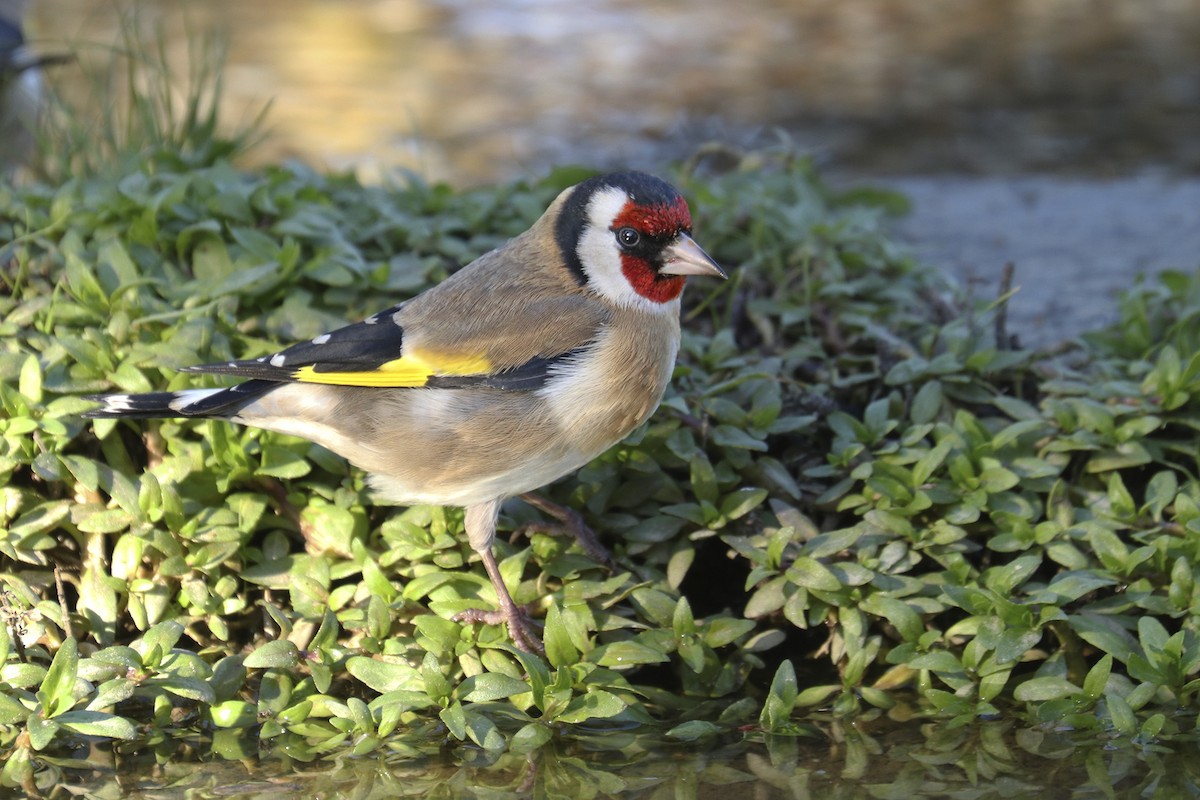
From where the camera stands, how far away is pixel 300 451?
3984 millimetres

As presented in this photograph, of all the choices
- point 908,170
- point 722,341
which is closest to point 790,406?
point 722,341

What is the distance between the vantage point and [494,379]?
3629mm

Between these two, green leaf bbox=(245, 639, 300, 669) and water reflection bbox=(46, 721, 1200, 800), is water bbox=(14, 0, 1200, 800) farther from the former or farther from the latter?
green leaf bbox=(245, 639, 300, 669)

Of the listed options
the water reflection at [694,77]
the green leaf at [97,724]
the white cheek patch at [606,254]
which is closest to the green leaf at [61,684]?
the green leaf at [97,724]

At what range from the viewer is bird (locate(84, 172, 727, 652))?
3604 mm

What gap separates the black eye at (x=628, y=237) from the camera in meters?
3.77

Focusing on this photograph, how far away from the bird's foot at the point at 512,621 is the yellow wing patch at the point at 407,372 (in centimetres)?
64

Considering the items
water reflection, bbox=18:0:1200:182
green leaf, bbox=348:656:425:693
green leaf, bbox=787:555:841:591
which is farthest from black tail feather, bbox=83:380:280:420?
water reflection, bbox=18:0:1200:182

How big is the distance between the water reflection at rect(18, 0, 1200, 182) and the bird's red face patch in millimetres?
3293

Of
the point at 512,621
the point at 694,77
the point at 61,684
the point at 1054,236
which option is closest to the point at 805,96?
the point at 694,77

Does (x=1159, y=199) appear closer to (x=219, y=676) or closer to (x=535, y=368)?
(x=535, y=368)

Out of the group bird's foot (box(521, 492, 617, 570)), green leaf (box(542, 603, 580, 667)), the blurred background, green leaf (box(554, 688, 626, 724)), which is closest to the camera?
green leaf (box(554, 688, 626, 724))

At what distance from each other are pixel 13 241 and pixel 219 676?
1.79 m

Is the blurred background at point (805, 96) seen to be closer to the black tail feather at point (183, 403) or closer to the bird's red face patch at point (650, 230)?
the bird's red face patch at point (650, 230)
